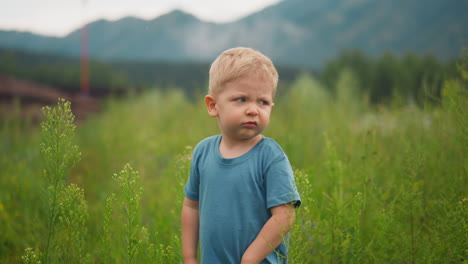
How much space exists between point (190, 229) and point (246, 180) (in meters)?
0.45

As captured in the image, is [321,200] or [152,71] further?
[152,71]

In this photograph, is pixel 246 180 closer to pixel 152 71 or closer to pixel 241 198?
pixel 241 198

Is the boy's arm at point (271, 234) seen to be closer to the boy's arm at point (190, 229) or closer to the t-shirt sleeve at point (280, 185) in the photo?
the t-shirt sleeve at point (280, 185)

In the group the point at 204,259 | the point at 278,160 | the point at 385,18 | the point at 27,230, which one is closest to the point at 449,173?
the point at 278,160

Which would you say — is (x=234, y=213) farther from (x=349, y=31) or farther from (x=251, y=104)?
(x=349, y=31)

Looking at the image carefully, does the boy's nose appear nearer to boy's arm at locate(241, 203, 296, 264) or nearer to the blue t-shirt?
the blue t-shirt

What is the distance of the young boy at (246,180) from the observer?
1.42 meters

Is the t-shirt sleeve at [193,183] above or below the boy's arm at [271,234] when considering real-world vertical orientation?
above

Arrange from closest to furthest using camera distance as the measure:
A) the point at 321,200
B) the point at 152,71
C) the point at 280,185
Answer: the point at 280,185, the point at 321,200, the point at 152,71

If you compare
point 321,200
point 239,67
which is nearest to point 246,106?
point 239,67

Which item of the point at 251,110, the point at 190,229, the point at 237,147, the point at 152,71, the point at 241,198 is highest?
the point at 152,71

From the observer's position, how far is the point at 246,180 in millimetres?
1463

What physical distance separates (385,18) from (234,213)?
70.8 m

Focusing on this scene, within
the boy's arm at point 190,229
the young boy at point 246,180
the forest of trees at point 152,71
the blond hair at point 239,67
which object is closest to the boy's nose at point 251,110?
the young boy at point 246,180
